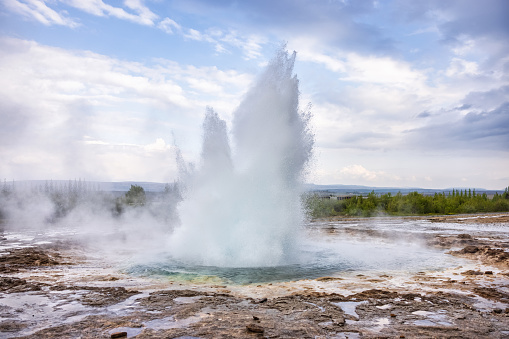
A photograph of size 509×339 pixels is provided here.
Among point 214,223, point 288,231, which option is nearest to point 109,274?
point 214,223

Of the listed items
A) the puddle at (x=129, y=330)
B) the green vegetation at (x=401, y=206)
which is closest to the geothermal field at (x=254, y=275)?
the puddle at (x=129, y=330)

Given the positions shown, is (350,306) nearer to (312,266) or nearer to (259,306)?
(259,306)

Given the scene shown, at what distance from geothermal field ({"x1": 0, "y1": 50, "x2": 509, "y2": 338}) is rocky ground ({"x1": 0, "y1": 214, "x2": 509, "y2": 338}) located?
0.03 meters

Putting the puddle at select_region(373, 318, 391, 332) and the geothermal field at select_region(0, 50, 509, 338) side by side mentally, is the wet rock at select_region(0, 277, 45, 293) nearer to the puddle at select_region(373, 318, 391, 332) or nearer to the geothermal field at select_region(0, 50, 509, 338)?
the geothermal field at select_region(0, 50, 509, 338)

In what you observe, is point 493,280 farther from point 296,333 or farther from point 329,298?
point 296,333

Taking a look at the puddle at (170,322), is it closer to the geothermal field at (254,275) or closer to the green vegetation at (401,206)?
the geothermal field at (254,275)

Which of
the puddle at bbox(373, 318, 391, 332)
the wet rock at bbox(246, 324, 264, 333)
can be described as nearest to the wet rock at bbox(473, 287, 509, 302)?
the puddle at bbox(373, 318, 391, 332)

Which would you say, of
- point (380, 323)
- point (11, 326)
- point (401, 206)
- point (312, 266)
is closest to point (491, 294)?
point (380, 323)

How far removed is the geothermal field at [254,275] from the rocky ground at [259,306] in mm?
34

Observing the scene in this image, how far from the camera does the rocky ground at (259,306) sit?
5.98 meters

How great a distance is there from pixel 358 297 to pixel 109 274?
7657 millimetres

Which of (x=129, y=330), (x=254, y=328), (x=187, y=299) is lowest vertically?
(x=187, y=299)

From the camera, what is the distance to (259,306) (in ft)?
24.9

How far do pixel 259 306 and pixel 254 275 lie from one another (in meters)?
3.64
